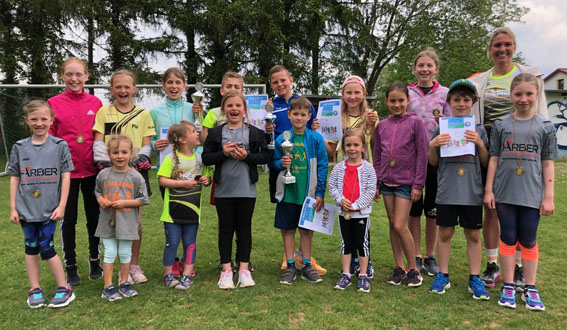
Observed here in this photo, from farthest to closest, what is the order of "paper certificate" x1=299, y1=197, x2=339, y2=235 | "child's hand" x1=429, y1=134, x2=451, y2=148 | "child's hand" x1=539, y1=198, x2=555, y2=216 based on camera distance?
"paper certificate" x1=299, y1=197, x2=339, y2=235 → "child's hand" x1=429, y1=134, x2=451, y2=148 → "child's hand" x1=539, y1=198, x2=555, y2=216

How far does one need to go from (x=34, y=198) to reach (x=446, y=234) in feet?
12.3

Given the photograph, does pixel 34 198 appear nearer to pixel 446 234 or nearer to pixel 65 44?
pixel 446 234

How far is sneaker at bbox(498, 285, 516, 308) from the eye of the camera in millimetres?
3342

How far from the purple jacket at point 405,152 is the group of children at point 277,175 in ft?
0.03

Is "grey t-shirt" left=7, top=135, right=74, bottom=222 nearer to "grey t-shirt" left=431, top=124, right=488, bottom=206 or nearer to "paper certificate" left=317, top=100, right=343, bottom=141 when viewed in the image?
"paper certificate" left=317, top=100, right=343, bottom=141

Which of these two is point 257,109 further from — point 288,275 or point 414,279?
point 414,279

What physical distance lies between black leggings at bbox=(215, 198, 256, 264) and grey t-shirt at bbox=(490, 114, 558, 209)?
2324 mm

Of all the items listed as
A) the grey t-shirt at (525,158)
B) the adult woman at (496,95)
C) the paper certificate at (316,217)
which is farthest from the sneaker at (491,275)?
the paper certificate at (316,217)

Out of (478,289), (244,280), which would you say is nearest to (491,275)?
(478,289)

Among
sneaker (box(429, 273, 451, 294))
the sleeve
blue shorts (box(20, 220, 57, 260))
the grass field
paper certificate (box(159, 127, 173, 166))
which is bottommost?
the grass field

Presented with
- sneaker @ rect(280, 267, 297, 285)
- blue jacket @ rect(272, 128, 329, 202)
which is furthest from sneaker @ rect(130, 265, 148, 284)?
blue jacket @ rect(272, 128, 329, 202)

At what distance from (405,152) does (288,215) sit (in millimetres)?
1337

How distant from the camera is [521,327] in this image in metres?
2.98

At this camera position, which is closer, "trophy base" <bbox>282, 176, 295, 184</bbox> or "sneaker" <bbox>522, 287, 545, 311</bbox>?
"sneaker" <bbox>522, 287, 545, 311</bbox>
